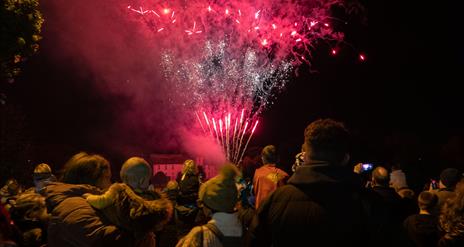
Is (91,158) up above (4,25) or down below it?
below

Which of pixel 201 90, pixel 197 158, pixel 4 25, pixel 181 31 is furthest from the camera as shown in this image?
pixel 197 158

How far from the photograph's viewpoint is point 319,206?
3193 millimetres

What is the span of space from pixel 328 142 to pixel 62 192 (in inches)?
87.7

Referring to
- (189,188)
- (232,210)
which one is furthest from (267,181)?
(232,210)

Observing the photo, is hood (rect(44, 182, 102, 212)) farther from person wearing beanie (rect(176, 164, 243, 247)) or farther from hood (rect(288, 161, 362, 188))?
hood (rect(288, 161, 362, 188))

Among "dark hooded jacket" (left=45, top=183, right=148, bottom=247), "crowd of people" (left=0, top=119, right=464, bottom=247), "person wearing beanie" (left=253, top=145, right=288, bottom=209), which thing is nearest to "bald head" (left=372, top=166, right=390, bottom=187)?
"person wearing beanie" (left=253, top=145, right=288, bottom=209)

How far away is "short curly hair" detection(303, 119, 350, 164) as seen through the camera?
336 cm

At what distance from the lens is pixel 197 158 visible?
2523cm

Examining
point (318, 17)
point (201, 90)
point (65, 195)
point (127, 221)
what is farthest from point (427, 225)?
point (201, 90)

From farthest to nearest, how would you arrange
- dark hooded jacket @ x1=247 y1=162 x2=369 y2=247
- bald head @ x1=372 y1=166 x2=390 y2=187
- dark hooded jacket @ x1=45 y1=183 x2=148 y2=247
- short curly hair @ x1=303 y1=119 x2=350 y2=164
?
bald head @ x1=372 y1=166 x2=390 y2=187 → dark hooded jacket @ x1=45 y1=183 x2=148 y2=247 → short curly hair @ x1=303 y1=119 x2=350 y2=164 → dark hooded jacket @ x1=247 y1=162 x2=369 y2=247

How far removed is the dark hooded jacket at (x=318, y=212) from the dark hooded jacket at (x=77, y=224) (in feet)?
3.96

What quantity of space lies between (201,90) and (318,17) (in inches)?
254

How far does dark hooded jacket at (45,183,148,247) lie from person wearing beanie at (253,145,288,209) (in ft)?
9.83

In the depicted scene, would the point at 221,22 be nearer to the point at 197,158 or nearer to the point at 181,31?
the point at 181,31
